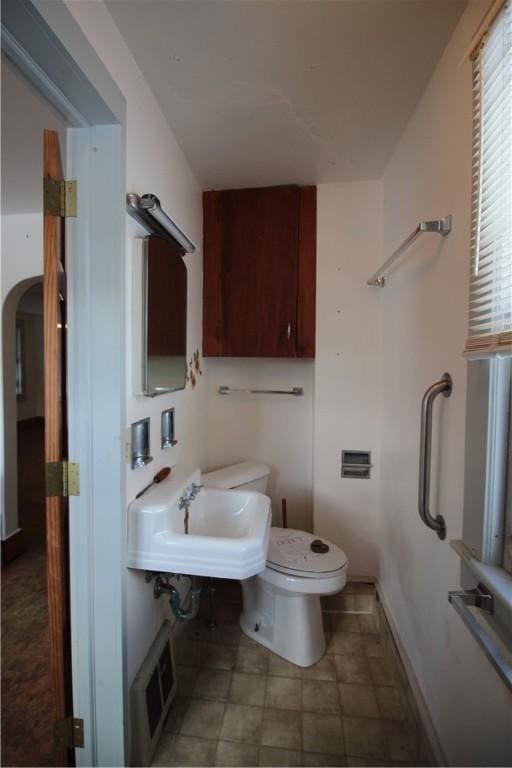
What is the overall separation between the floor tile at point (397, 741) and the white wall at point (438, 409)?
0.24 m

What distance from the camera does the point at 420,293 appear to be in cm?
123

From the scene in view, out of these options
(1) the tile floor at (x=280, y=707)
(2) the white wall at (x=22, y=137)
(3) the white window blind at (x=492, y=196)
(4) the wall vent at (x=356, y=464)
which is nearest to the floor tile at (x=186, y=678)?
(1) the tile floor at (x=280, y=707)

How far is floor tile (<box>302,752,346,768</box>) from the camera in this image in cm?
111

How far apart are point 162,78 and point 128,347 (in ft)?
3.17

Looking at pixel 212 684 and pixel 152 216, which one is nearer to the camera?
pixel 152 216

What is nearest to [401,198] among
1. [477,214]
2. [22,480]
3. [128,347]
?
[477,214]

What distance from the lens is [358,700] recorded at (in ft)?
4.34

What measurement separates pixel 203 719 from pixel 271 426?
1.39 meters

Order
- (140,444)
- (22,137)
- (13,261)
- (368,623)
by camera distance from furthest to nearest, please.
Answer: (13,261) → (368,623) → (22,137) → (140,444)

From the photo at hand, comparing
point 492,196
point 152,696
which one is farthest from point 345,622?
point 492,196

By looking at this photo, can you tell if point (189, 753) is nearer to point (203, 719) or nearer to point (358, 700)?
point (203, 719)

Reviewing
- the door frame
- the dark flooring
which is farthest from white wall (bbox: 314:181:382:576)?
the dark flooring

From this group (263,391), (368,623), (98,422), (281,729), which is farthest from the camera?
(263,391)

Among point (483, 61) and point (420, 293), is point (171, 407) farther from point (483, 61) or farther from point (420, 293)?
point (483, 61)
